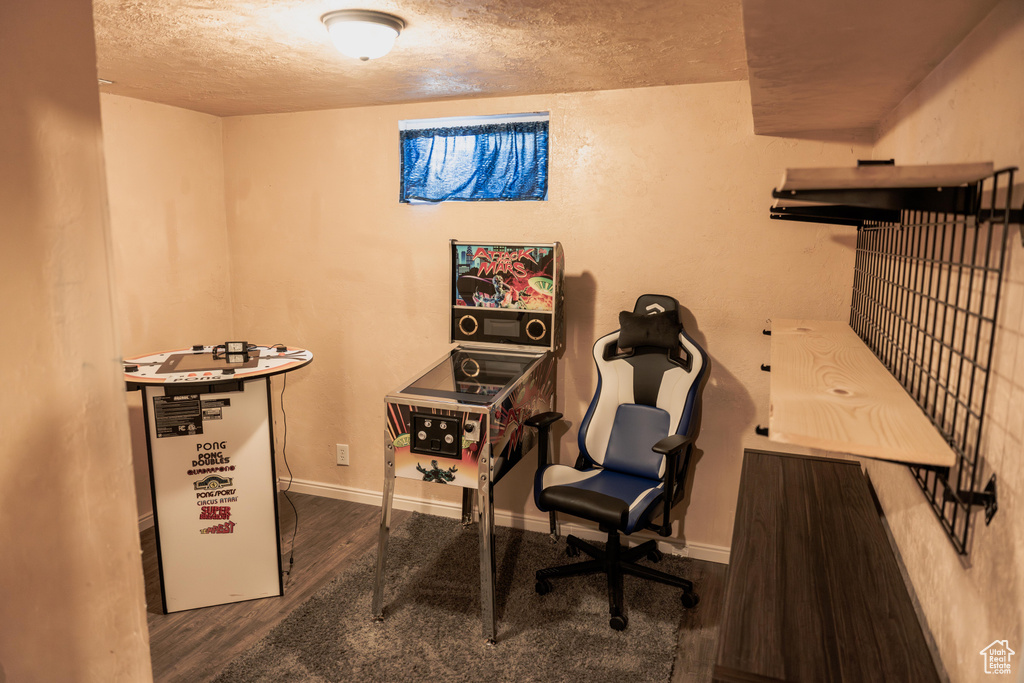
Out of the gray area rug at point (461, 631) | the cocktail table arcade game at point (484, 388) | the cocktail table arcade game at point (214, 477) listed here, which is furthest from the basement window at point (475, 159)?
Answer: the gray area rug at point (461, 631)

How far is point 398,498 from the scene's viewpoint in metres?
4.15

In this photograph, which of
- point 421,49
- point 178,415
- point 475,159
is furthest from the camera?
point 475,159

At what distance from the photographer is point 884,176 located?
3.50ft

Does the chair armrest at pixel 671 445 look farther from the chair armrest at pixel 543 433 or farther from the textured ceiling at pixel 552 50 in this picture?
the textured ceiling at pixel 552 50

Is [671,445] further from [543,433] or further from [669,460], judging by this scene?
[543,433]

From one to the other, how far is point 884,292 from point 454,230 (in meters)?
2.36

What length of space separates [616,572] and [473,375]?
1.18 metres

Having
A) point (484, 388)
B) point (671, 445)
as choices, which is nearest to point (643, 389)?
point (671, 445)

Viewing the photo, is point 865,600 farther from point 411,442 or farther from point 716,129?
point 716,129

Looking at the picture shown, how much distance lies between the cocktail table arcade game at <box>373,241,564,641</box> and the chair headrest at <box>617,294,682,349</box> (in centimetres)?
36

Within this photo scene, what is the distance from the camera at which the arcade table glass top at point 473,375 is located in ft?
9.21

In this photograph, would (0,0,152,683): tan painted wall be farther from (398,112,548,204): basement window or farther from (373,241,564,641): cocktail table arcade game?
(398,112,548,204): basement window

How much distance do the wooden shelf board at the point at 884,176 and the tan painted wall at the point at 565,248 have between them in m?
2.15

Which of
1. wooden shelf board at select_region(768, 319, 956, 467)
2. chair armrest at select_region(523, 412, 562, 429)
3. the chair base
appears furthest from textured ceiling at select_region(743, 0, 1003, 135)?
the chair base
